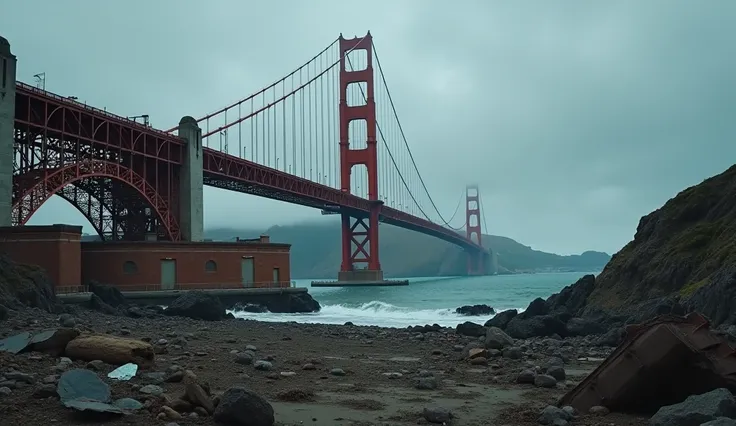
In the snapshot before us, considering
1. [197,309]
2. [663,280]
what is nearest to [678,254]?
[663,280]

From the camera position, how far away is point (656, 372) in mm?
6090

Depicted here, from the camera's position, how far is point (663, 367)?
238 inches

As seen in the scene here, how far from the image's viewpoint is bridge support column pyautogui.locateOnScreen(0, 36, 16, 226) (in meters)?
26.1

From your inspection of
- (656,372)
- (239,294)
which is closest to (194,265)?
(239,294)

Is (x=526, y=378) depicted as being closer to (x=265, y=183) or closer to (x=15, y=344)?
(x=15, y=344)

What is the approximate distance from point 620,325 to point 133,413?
43.8 feet

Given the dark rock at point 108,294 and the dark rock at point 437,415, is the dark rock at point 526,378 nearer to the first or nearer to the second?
the dark rock at point 437,415

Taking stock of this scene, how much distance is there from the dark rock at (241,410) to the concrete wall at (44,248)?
2116 centimetres

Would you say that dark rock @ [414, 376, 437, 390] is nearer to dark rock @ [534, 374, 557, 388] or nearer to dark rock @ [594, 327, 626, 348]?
dark rock @ [534, 374, 557, 388]

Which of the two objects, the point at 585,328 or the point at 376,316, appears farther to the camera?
the point at 376,316

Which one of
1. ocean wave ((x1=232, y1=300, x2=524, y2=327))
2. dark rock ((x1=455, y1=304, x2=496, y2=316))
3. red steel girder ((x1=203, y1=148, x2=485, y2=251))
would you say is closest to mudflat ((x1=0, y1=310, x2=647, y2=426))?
ocean wave ((x1=232, y1=300, x2=524, y2=327))

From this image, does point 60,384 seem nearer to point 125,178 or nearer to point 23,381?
point 23,381

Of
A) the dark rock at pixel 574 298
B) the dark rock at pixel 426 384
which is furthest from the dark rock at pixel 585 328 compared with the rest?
the dark rock at pixel 426 384

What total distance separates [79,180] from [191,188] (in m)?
7.54
